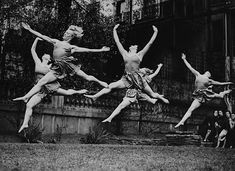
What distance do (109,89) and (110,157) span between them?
257 cm

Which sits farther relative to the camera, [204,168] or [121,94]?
[121,94]

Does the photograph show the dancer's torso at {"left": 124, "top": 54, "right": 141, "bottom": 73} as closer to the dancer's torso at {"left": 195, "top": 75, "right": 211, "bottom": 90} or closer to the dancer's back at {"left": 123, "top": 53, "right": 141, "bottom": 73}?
the dancer's back at {"left": 123, "top": 53, "right": 141, "bottom": 73}

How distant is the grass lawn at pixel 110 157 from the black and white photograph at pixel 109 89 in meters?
0.02

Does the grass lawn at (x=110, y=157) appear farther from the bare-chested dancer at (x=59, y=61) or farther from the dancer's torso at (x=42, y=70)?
the dancer's torso at (x=42, y=70)

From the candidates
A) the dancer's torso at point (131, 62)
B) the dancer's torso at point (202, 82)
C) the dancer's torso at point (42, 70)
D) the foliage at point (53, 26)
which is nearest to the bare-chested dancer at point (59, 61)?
the dancer's torso at point (42, 70)

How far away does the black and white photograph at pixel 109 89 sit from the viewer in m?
7.66

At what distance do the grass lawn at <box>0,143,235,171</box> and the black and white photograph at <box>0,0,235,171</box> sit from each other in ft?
0.06

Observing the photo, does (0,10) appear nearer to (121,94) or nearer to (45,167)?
(121,94)

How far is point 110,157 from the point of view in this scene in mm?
7230

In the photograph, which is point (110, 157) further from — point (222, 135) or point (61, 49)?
point (222, 135)

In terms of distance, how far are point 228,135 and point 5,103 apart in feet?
22.8

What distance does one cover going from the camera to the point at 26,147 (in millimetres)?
6469

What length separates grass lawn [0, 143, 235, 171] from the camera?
20.9 ft

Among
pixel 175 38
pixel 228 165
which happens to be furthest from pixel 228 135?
pixel 175 38
